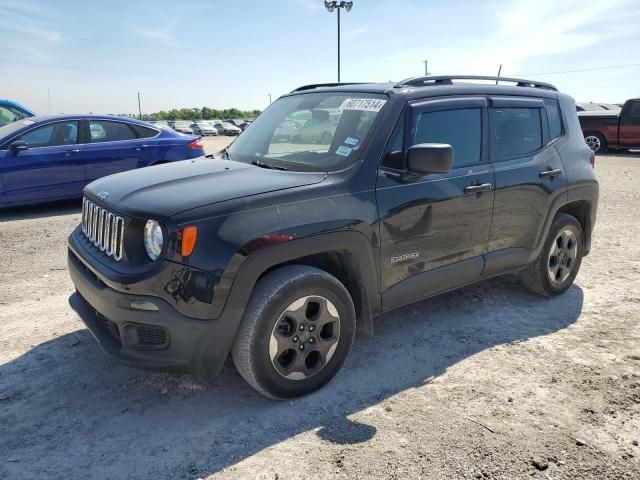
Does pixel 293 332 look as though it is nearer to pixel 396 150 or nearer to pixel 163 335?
pixel 163 335

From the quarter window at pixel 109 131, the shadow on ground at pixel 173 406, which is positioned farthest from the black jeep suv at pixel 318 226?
the quarter window at pixel 109 131

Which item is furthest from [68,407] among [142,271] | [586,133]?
[586,133]

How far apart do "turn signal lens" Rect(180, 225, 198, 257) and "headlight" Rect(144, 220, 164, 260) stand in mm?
147

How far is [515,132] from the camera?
4.25m

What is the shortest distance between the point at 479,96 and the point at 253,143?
175cm

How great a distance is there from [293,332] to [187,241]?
2.65 ft

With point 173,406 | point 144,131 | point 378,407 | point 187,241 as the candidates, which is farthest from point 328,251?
point 144,131

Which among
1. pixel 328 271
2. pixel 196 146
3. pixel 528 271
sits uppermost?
pixel 196 146

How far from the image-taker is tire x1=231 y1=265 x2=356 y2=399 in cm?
281

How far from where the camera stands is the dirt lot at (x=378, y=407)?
100 inches

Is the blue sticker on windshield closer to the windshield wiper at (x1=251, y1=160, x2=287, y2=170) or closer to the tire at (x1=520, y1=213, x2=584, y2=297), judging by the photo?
the windshield wiper at (x1=251, y1=160, x2=287, y2=170)

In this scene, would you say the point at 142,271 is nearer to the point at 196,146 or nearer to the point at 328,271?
the point at 328,271

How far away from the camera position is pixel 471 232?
12.5 feet

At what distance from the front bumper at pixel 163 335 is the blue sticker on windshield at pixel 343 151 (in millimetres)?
1241
